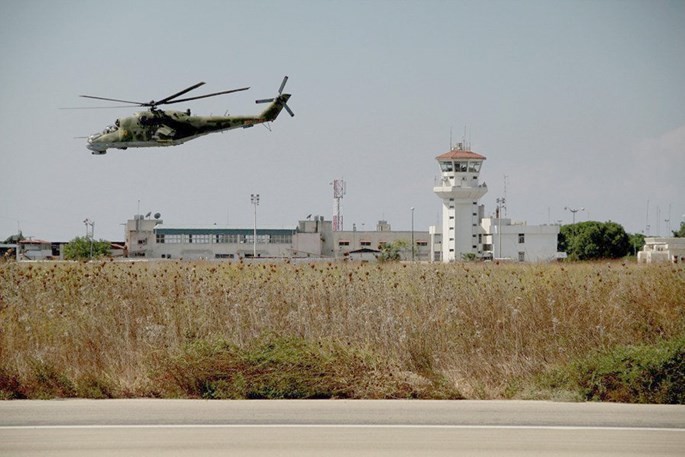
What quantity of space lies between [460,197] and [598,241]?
28.0 meters

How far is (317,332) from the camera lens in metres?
16.3

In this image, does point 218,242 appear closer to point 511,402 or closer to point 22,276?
point 22,276

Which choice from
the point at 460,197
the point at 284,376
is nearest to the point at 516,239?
the point at 460,197

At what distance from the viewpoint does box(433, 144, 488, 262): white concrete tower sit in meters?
123

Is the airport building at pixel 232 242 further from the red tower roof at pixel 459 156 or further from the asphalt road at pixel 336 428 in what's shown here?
the asphalt road at pixel 336 428

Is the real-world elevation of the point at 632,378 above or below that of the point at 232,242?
below

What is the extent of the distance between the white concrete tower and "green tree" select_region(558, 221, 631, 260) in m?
18.9

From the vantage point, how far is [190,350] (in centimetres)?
1385

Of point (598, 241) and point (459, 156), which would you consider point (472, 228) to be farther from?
point (598, 241)

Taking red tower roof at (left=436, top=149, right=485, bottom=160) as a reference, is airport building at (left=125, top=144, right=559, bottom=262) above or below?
below

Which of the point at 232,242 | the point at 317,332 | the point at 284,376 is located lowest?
the point at 284,376

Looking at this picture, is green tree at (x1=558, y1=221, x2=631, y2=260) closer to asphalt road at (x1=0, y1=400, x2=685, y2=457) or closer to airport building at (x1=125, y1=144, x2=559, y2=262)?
airport building at (x1=125, y1=144, x2=559, y2=262)

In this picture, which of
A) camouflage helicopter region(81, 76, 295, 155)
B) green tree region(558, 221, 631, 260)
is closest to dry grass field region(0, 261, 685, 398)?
camouflage helicopter region(81, 76, 295, 155)

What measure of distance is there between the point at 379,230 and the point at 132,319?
139762mm
